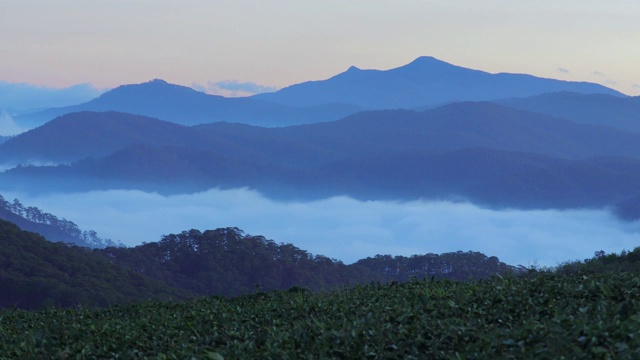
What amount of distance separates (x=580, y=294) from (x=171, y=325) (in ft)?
18.7

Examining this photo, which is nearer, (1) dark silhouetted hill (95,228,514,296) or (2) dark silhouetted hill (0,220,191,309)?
(2) dark silhouetted hill (0,220,191,309)

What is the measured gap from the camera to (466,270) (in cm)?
10088

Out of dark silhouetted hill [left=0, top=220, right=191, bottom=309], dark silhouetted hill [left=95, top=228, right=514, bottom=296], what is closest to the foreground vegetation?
dark silhouetted hill [left=0, top=220, right=191, bottom=309]

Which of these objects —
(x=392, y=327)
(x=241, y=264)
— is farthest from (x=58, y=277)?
(x=392, y=327)

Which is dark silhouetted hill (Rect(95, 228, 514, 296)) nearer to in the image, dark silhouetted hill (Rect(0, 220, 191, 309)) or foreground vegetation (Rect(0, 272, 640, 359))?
dark silhouetted hill (Rect(0, 220, 191, 309))

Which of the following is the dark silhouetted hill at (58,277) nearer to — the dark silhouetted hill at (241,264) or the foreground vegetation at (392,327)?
the dark silhouetted hill at (241,264)

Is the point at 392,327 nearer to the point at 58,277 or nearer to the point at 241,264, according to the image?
the point at 58,277

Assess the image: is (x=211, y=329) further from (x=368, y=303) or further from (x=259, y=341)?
(x=368, y=303)

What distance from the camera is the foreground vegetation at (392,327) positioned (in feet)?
26.0

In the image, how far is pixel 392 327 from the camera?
9570 mm

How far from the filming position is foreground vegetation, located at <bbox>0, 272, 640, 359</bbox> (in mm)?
7922

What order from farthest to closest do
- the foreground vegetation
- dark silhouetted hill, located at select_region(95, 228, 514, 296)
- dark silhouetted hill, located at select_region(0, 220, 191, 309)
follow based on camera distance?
dark silhouetted hill, located at select_region(95, 228, 514, 296)
dark silhouetted hill, located at select_region(0, 220, 191, 309)
the foreground vegetation

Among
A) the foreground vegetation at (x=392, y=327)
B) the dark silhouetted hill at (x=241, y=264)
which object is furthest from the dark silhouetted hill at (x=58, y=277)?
the foreground vegetation at (x=392, y=327)

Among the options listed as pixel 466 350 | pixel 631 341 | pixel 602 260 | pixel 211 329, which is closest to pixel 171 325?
pixel 211 329
